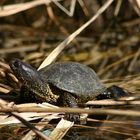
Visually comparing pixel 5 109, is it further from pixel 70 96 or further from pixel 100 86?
pixel 100 86

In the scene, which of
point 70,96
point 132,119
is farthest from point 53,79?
point 132,119

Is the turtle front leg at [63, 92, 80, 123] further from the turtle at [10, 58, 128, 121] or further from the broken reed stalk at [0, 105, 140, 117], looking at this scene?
the broken reed stalk at [0, 105, 140, 117]

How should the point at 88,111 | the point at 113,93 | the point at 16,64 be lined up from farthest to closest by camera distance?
the point at 113,93, the point at 16,64, the point at 88,111

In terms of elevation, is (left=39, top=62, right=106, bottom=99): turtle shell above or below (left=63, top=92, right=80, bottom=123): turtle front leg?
above

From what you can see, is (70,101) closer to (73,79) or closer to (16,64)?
(73,79)

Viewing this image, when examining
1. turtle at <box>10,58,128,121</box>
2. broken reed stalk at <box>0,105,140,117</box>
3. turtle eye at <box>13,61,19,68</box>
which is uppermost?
turtle eye at <box>13,61,19,68</box>

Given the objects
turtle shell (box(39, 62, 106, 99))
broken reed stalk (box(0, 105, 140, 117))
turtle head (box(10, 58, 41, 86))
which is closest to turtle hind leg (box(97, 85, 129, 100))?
turtle shell (box(39, 62, 106, 99))

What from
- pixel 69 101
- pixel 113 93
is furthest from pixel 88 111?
pixel 113 93
